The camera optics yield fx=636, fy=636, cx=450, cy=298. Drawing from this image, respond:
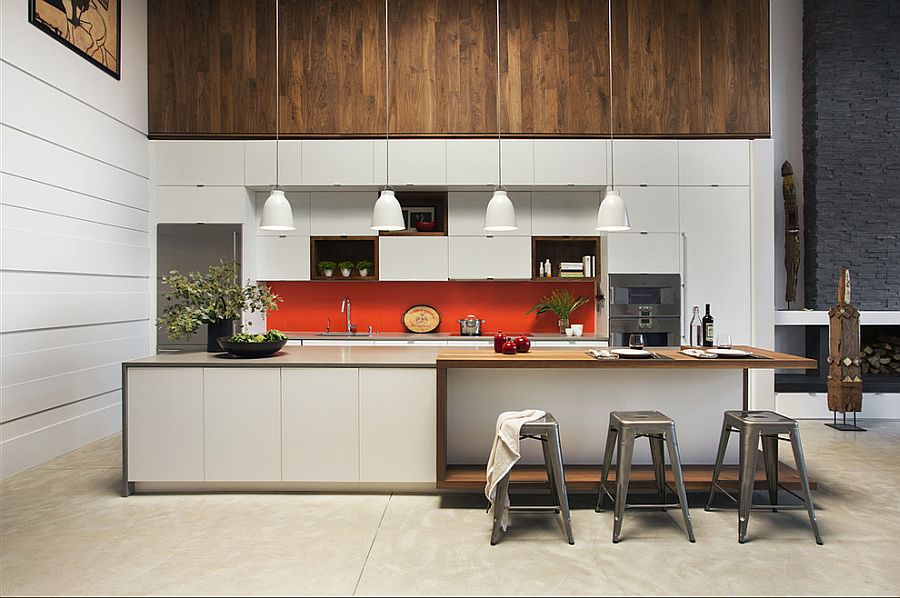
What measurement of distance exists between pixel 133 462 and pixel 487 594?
237 cm

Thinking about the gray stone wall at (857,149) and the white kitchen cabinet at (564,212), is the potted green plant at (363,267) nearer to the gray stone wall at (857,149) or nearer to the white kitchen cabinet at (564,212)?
the white kitchen cabinet at (564,212)

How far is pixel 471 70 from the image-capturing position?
600 cm


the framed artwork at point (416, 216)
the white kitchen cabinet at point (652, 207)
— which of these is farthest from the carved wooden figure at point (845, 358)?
the framed artwork at point (416, 216)

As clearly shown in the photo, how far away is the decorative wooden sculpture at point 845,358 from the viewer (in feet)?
18.1

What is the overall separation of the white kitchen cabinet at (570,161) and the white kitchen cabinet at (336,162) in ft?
5.24

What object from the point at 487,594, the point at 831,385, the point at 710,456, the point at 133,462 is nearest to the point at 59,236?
the point at 133,462

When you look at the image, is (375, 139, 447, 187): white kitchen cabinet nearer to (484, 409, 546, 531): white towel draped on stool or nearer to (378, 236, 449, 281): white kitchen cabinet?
(378, 236, 449, 281): white kitchen cabinet

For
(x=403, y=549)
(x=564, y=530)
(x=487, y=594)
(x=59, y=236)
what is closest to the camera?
(x=487, y=594)

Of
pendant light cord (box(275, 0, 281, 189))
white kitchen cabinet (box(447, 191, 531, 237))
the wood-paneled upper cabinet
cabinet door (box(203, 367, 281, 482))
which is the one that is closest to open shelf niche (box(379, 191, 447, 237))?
white kitchen cabinet (box(447, 191, 531, 237))

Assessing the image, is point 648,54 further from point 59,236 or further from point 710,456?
point 59,236

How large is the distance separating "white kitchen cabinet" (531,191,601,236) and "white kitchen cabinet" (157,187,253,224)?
9.24 feet

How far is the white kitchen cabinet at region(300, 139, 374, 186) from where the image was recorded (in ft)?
19.7

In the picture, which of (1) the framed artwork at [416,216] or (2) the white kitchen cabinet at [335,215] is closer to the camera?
(2) the white kitchen cabinet at [335,215]

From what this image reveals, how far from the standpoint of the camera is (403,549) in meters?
3.00
